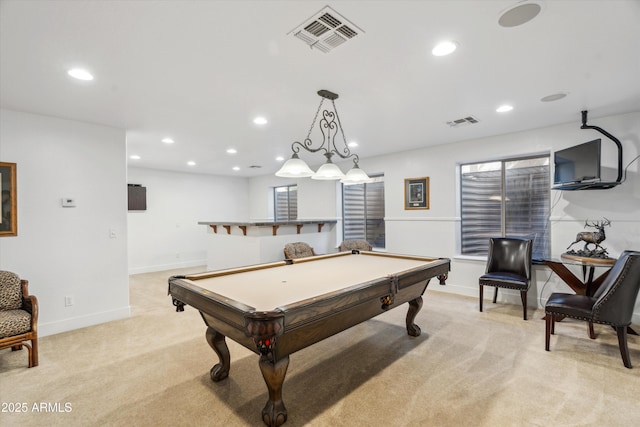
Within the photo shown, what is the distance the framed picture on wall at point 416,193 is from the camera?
206 inches

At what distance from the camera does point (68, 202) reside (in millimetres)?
3545

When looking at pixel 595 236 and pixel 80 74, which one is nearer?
pixel 80 74

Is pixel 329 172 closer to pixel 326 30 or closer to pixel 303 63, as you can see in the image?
pixel 303 63

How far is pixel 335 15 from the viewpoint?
5.77 feet

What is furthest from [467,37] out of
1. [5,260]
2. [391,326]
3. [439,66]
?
[5,260]

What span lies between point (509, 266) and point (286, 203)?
5.60 m

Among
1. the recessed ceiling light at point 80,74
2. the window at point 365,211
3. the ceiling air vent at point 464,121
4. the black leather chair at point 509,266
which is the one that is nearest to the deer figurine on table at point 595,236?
the black leather chair at point 509,266

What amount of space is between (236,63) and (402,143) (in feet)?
10.8

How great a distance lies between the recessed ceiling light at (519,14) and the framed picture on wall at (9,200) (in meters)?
4.59

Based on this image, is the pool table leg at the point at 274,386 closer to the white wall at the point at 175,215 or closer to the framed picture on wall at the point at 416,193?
the framed picture on wall at the point at 416,193

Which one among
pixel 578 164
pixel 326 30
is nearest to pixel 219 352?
pixel 326 30

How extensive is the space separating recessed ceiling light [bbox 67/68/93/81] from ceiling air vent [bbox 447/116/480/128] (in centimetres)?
378

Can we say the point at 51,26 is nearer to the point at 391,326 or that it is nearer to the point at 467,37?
the point at 467,37

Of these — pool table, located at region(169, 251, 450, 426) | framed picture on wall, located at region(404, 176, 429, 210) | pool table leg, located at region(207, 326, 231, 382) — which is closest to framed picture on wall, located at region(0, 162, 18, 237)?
pool table, located at region(169, 251, 450, 426)
